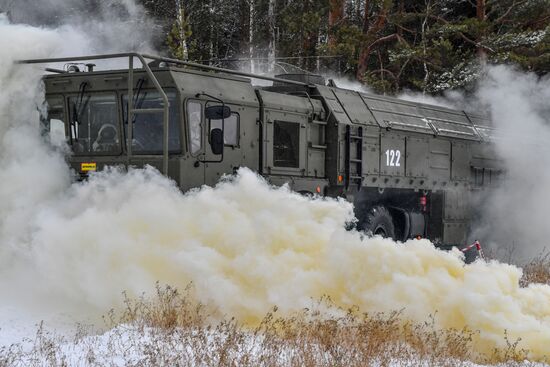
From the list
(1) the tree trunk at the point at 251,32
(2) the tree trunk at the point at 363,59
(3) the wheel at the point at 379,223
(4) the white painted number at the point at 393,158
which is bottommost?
(3) the wheel at the point at 379,223

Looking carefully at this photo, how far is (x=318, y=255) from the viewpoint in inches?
420

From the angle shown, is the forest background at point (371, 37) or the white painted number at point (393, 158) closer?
the white painted number at point (393, 158)

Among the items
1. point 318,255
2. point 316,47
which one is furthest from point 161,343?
point 316,47

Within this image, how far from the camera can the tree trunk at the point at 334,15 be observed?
27781 mm

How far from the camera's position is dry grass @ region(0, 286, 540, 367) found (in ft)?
25.9

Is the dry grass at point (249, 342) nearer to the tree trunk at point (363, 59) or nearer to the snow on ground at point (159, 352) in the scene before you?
the snow on ground at point (159, 352)

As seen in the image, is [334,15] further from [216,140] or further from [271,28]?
[216,140]

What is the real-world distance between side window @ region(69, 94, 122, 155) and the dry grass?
2.79 m

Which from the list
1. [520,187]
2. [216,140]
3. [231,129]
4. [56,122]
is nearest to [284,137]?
[231,129]

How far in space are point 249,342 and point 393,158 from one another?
785cm

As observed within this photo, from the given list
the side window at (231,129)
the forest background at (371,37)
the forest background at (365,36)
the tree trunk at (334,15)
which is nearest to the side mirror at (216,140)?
the side window at (231,129)

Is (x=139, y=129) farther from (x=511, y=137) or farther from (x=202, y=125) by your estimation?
(x=511, y=137)

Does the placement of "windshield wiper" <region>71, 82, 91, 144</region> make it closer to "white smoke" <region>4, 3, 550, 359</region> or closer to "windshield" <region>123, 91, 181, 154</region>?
"white smoke" <region>4, 3, 550, 359</region>

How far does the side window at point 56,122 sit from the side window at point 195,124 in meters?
1.93
